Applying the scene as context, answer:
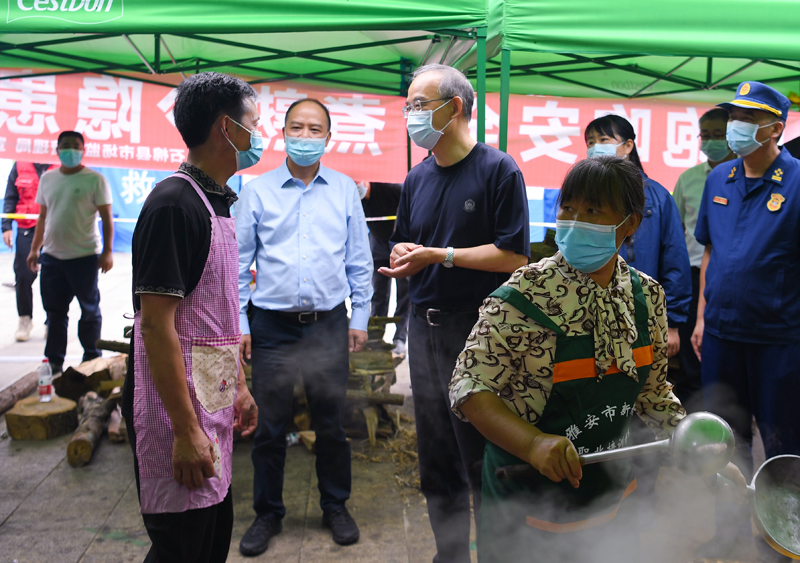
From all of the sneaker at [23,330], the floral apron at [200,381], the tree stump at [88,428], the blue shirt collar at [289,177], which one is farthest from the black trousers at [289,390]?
the sneaker at [23,330]

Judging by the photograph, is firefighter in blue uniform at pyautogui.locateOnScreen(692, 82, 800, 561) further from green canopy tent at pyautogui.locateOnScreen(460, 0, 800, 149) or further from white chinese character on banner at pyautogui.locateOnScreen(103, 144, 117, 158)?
white chinese character on banner at pyautogui.locateOnScreen(103, 144, 117, 158)

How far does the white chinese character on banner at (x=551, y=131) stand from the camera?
507 centimetres

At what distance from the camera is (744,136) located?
9.73 feet

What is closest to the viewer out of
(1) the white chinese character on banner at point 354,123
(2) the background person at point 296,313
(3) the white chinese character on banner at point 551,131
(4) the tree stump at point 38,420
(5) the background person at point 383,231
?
(2) the background person at point 296,313

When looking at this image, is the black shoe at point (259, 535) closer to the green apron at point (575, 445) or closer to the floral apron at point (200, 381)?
the floral apron at point (200, 381)

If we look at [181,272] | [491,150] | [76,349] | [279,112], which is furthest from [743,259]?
[76,349]

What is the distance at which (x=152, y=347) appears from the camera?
1644 mm

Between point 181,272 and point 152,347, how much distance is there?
0.22 meters

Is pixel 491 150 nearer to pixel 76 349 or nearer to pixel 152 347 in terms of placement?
pixel 152 347

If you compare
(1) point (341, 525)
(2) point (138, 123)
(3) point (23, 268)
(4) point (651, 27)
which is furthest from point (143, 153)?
(4) point (651, 27)

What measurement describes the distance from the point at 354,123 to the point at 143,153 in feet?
5.90

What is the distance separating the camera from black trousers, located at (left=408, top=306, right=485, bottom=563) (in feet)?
8.50

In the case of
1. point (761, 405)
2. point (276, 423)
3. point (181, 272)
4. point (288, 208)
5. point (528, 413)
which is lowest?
point (276, 423)

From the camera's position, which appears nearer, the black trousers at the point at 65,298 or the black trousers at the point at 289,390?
the black trousers at the point at 289,390
